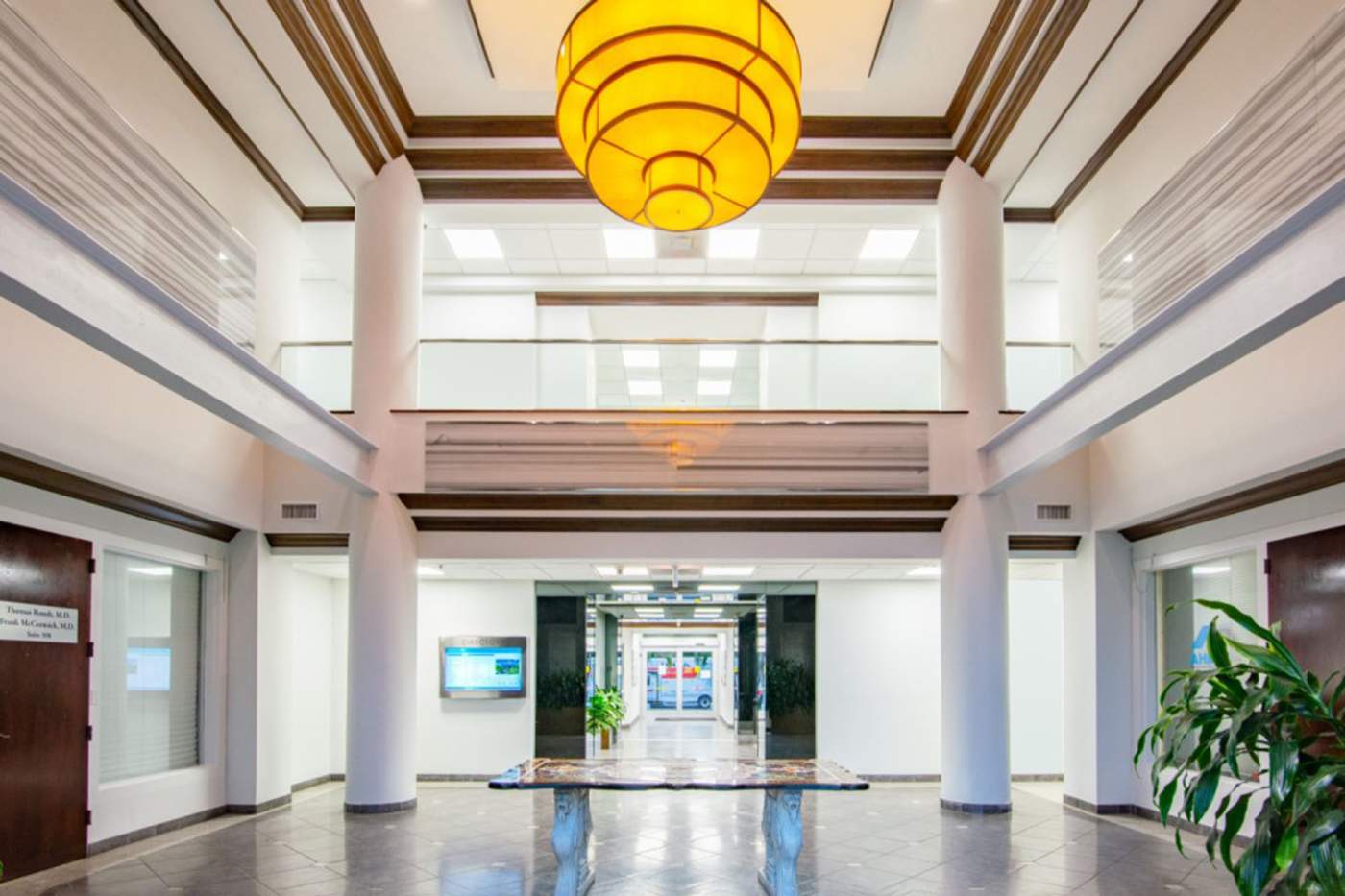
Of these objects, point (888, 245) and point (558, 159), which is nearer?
point (558, 159)

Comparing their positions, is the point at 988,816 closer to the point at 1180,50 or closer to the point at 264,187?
the point at 1180,50

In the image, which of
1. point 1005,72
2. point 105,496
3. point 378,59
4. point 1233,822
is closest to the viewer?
point 1233,822

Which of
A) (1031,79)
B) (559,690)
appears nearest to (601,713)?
(559,690)

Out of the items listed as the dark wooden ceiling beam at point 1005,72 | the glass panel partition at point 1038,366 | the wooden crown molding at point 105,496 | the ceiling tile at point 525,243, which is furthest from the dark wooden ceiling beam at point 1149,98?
the wooden crown molding at point 105,496

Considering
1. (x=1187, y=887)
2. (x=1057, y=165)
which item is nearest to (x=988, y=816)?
(x=1187, y=887)

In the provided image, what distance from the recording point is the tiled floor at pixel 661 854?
261 inches

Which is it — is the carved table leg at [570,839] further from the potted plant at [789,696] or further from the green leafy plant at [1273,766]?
the potted plant at [789,696]

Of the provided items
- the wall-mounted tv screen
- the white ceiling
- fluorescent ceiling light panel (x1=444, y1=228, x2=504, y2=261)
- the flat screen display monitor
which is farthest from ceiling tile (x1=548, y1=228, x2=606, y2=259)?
the wall-mounted tv screen

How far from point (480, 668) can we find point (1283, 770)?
9966 millimetres

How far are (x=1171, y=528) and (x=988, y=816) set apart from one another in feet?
10.2

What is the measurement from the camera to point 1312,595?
724 cm

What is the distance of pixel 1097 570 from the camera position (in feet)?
32.7

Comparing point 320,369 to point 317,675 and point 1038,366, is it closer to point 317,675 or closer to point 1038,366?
point 317,675

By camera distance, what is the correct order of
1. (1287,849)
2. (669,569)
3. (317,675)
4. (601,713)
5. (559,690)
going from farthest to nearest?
(601,713), (559,690), (669,569), (317,675), (1287,849)
